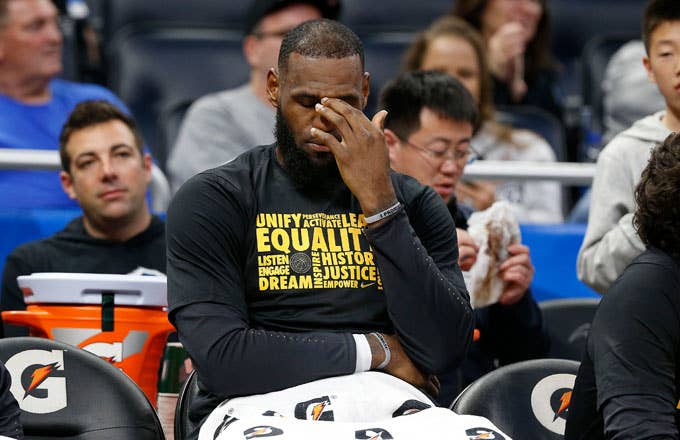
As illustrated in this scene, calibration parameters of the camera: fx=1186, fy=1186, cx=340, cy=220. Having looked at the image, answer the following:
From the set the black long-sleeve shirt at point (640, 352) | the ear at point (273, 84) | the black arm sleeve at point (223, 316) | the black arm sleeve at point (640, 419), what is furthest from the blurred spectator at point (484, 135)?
the black arm sleeve at point (640, 419)

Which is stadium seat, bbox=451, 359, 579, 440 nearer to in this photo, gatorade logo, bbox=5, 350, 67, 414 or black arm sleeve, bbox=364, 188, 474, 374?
black arm sleeve, bbox=364, 188, 474, 374

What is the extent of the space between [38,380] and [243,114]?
7.38ft

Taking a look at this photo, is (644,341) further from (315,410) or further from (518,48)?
(518,48)

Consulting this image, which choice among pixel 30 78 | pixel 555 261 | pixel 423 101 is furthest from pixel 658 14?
pixel 30 78

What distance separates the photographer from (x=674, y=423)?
238 centimetres

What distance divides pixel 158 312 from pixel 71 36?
112 inches

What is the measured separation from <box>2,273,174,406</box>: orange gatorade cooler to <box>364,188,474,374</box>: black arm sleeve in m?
0.75

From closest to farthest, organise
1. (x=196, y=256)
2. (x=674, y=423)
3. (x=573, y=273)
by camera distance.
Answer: (x=674, y=423) < (x=196, y=256) < (x=573, y=273)

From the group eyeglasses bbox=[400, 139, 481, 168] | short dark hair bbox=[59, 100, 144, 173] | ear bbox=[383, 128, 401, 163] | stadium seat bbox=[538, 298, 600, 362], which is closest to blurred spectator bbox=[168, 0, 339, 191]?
short dark hair bbox=[59, 100, 144, 173]

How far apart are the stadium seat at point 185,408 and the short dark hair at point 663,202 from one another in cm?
109

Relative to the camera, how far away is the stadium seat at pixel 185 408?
9.00ft

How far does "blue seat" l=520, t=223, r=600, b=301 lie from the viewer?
450 cm

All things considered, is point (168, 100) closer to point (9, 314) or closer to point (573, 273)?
point (573, 273)

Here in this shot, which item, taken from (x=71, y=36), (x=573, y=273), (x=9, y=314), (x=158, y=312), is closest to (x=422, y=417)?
(x=158, y=312)
